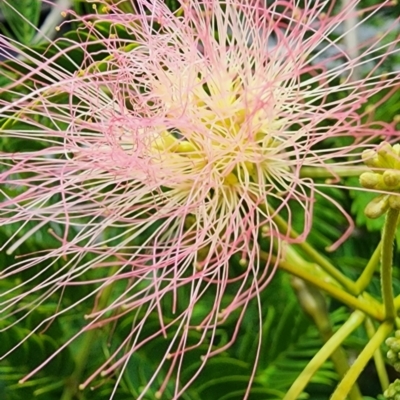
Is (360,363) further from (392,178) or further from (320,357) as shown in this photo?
(392,178)

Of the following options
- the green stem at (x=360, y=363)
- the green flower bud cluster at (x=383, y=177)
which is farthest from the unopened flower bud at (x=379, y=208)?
the green stem at (x=360, y=363)

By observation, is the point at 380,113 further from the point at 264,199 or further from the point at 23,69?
the point at 23,69

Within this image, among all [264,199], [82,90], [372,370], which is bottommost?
[372,370]

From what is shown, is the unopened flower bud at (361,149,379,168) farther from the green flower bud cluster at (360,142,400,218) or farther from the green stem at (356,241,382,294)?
the green stem at (356,241,382,294)

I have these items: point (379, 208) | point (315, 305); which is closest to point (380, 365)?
point (315, 305)

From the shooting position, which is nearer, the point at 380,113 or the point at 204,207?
the point at 204,207

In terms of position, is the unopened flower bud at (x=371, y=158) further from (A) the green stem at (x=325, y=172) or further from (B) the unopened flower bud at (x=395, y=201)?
(A) the green stem at (x=325, y=172)

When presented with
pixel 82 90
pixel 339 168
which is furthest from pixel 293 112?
pixel 82 90
